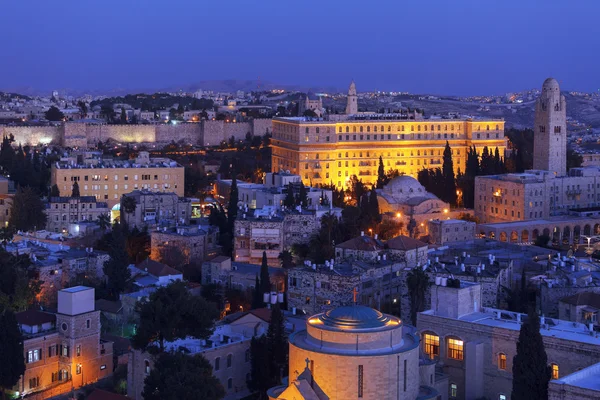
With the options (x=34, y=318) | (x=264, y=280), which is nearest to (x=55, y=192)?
(x=264, y=280)

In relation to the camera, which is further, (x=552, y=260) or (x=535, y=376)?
(x=552, y=260)

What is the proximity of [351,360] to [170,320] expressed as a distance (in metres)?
7.05

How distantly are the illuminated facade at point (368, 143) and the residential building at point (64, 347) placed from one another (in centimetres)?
3293

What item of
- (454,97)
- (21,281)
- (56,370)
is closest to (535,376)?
(56,370)

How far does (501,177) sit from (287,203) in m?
12.1

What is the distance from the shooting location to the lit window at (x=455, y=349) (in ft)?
77.5

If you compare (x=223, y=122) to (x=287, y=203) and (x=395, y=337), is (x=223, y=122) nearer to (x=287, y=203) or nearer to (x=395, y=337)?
(x=287, y=203)

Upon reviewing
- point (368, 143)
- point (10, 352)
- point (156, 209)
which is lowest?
point (10, 352)

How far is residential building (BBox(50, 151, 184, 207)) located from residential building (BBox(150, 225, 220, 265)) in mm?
12290

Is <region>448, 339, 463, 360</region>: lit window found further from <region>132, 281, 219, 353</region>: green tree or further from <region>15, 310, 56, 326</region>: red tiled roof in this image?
<region>15, 310, 56, 326</region>: red tiled roof

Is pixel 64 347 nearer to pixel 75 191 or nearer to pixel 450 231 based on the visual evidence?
pixel 450 231

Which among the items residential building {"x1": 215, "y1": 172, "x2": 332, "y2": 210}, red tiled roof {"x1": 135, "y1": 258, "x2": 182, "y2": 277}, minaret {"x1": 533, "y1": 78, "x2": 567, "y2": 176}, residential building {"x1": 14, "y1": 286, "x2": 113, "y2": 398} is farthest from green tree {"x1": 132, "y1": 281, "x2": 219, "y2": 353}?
minaret {"x1": 533, "y1": 78, "x2": 567, "y2": 176}

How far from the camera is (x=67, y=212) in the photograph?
152 ft

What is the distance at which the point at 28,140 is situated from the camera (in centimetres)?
7231
